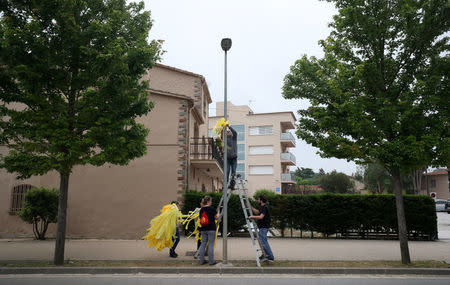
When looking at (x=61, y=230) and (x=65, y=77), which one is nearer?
(x=61, y=230)

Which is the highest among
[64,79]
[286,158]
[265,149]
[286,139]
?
[286,139]

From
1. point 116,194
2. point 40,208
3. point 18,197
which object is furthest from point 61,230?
point 18,197

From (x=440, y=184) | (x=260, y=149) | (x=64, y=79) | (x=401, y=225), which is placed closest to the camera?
(x=401, y=225)

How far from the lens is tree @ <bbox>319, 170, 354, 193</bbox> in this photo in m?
50.2

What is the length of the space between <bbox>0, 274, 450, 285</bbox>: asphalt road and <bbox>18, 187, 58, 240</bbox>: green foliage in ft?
22.2

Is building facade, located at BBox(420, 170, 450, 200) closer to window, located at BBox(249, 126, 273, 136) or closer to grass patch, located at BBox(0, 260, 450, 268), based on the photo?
window, located at BBox(249, 126, 273, 136)

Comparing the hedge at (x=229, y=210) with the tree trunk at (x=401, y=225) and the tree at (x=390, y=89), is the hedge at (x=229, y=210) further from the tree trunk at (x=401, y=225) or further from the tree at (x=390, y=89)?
the tree trunk at (x=401, y=225)

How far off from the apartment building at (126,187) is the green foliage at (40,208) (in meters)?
0.92

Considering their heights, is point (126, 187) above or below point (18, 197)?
above

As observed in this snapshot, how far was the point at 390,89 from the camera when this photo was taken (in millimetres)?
9352

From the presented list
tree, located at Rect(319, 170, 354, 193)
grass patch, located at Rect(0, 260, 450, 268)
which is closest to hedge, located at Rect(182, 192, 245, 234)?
grass patch, located at Rect(0, 260, 450, 268)

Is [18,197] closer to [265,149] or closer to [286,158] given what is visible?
[265,149]

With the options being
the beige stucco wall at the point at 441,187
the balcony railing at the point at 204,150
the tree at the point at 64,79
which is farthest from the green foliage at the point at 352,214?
the beige stucco wall at the point at 441,187

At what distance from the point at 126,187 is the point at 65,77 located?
7.28 m
